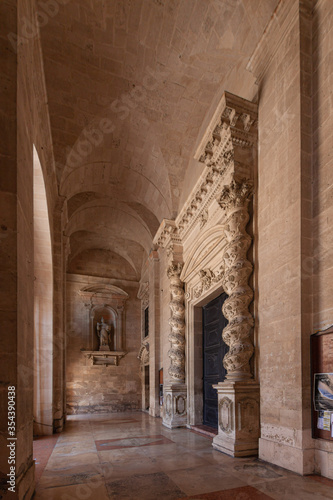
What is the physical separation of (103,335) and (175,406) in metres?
8.44

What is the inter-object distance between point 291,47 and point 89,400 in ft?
51.4

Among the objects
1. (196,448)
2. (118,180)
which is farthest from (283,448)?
(118,180)

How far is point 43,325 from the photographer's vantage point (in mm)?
8219

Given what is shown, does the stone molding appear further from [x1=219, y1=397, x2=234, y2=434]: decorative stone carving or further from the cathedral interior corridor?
[x1=219, y1=397, x2=234, y2=434]: decorative stone carving

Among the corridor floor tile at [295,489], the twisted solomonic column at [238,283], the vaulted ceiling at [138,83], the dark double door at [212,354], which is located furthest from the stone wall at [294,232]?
the dark double door at [212,354]

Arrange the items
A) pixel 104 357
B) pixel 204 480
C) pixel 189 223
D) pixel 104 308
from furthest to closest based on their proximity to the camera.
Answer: pixel 104 308, pixel 104 357, pixel 189 223, pixel 204 480

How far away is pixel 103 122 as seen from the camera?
8.70 m

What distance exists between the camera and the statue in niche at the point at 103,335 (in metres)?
16.2

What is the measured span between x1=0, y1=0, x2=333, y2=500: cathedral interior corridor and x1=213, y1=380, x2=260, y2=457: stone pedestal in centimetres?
2

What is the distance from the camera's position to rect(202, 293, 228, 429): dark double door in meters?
7.54

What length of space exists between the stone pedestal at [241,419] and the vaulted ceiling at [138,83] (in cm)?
614

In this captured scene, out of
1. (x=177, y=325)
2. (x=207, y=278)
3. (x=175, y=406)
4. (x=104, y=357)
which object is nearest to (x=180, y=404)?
(x=175, y=406)

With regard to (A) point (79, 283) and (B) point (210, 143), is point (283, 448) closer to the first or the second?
(B) point (210, 143)

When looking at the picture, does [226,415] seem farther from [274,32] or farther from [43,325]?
[274,32]
